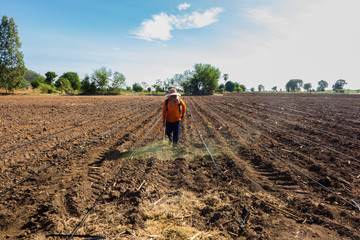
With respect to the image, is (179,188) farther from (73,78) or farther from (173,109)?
(73,78)

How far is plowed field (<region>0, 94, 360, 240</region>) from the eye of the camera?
2697mm

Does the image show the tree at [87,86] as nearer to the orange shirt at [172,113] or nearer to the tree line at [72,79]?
the tree line at [72,79]

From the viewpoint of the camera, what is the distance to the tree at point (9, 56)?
28.6 meters

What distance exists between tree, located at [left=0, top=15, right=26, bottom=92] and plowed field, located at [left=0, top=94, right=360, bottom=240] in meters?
30.9

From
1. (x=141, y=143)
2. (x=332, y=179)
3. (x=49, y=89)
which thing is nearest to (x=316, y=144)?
(x=332, y=179)

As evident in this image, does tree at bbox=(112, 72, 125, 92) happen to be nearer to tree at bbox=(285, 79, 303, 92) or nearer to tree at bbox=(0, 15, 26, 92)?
tree at bbox=(0, 15, 26, 92)

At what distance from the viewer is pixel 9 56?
29141 millimetres

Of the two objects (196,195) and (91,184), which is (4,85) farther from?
(196,195)

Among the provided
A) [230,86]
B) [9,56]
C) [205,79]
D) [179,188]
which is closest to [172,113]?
[179,188]

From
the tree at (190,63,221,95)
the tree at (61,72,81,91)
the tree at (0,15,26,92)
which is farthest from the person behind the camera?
the tree at (61,72,81,91)

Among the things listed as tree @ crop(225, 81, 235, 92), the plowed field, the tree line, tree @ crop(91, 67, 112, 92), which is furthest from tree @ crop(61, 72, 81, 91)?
the plowed field

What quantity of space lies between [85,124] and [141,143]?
4651mm

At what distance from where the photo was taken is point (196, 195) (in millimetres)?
3580

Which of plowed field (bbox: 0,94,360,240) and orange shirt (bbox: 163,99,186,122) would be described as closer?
plowed field (bbox: 0,94,360,240)
